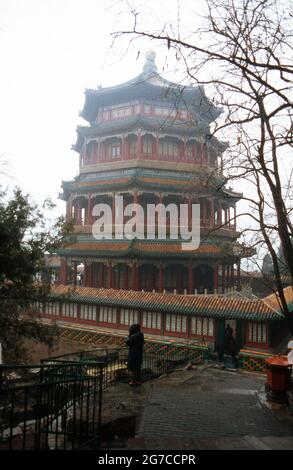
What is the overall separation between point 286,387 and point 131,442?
4.44 m

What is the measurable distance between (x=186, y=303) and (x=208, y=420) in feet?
38.9

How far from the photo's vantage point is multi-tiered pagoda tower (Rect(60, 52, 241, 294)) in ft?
73.1

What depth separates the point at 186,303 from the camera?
18.5 metres

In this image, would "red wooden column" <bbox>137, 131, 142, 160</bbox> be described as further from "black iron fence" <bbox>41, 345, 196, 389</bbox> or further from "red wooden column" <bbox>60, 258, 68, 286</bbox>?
"black iron fence" <bbox>41, 345, 196, 389</bbox>

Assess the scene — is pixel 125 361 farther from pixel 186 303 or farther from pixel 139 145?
pixel 139 145

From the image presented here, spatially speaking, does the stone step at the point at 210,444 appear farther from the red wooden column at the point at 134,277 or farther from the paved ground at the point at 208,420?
the red wooden column at the point at 134,277

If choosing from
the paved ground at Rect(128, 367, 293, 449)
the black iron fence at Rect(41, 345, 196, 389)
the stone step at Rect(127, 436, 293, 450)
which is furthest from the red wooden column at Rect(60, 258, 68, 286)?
the stone step at Rect(127, 436, 293, 450)

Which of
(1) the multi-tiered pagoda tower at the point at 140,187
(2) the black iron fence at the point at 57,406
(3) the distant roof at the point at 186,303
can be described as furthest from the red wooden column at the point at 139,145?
(2) the black iron fence at the point at 57,406

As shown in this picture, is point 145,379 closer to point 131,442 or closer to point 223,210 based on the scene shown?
point 131,442

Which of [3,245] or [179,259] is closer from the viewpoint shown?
[3,245]

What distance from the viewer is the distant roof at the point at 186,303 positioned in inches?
633

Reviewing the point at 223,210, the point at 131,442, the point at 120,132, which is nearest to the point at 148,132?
the point at 120,132

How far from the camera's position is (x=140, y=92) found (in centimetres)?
2683
